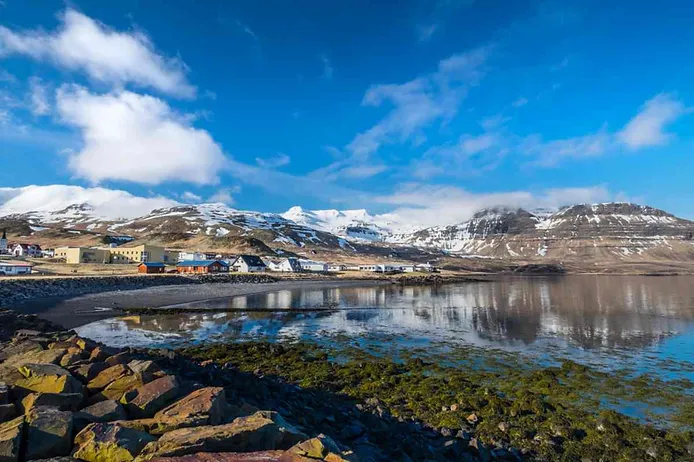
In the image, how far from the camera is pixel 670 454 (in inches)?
438

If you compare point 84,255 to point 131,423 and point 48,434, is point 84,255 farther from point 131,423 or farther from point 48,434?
point 48,434

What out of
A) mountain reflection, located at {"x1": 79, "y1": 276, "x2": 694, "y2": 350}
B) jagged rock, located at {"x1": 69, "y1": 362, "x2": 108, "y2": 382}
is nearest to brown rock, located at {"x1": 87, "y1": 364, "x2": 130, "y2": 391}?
jagged rock, located at {"x1": 69, "y1": 362, "x2": 108, "y2": 382}

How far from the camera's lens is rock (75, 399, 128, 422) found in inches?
267

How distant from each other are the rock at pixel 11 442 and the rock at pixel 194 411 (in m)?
1.81

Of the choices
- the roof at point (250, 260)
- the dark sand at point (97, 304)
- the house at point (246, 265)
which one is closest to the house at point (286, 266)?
the roof at point (250, 260)

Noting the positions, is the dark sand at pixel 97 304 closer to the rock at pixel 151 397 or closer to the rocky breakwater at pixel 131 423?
the rocky breakwater at pixel 131 423

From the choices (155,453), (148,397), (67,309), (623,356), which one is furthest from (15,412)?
(67,309)

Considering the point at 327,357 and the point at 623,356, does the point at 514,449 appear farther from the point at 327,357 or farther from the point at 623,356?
the point at 623,356

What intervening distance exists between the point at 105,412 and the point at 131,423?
26.3 inches

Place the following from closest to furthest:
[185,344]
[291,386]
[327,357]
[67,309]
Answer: [291,386] → [327,357] → [185,344] → [67,309]

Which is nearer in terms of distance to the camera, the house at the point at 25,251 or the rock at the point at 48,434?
the rock at the point at 48,434

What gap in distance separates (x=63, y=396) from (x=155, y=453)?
3.28 meters

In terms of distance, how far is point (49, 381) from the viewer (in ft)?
26.5

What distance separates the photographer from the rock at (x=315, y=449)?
230 inches
